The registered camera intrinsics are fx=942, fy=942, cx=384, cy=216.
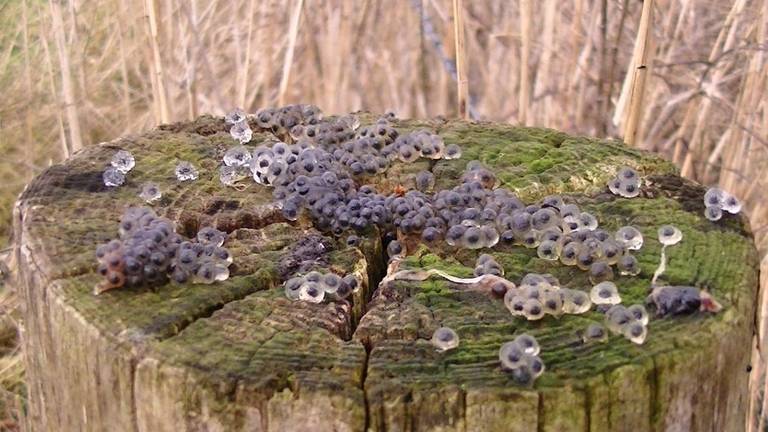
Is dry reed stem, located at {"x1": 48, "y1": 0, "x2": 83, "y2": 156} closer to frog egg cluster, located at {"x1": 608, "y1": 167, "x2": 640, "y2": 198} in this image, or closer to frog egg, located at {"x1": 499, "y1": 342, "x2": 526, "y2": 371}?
frog egg cluster, located at {"x1": 608, "y1": 167, "x2": 640, "y2": 198}

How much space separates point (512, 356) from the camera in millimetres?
1263

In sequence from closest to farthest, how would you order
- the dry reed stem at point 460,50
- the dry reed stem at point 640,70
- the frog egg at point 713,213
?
the frog egg at point 713,213 → the dry reed stem at point 640,70 → the dry reed stem at point 460,50

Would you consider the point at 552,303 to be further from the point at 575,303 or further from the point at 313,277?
the point at 313,277

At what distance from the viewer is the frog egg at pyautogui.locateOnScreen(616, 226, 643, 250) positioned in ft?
5.21

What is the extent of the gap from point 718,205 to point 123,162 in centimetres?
116

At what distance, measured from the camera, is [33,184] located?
1.87 m

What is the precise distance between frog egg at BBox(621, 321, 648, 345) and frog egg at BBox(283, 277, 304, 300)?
498mm

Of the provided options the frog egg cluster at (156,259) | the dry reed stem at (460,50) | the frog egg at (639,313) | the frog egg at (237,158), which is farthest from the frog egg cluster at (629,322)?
the dry reed stem at (460,50)

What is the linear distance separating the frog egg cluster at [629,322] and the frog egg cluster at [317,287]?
0.41 m

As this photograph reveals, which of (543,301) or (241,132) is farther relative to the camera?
(241,132)

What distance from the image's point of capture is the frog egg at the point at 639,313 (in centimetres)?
135

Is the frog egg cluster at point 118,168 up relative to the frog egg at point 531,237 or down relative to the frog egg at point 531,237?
up

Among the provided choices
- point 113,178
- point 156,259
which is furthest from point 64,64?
point 156,259

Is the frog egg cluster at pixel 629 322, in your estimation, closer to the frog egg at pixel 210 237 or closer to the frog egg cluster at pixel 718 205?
the frog egg cluster at pixel 718 205
